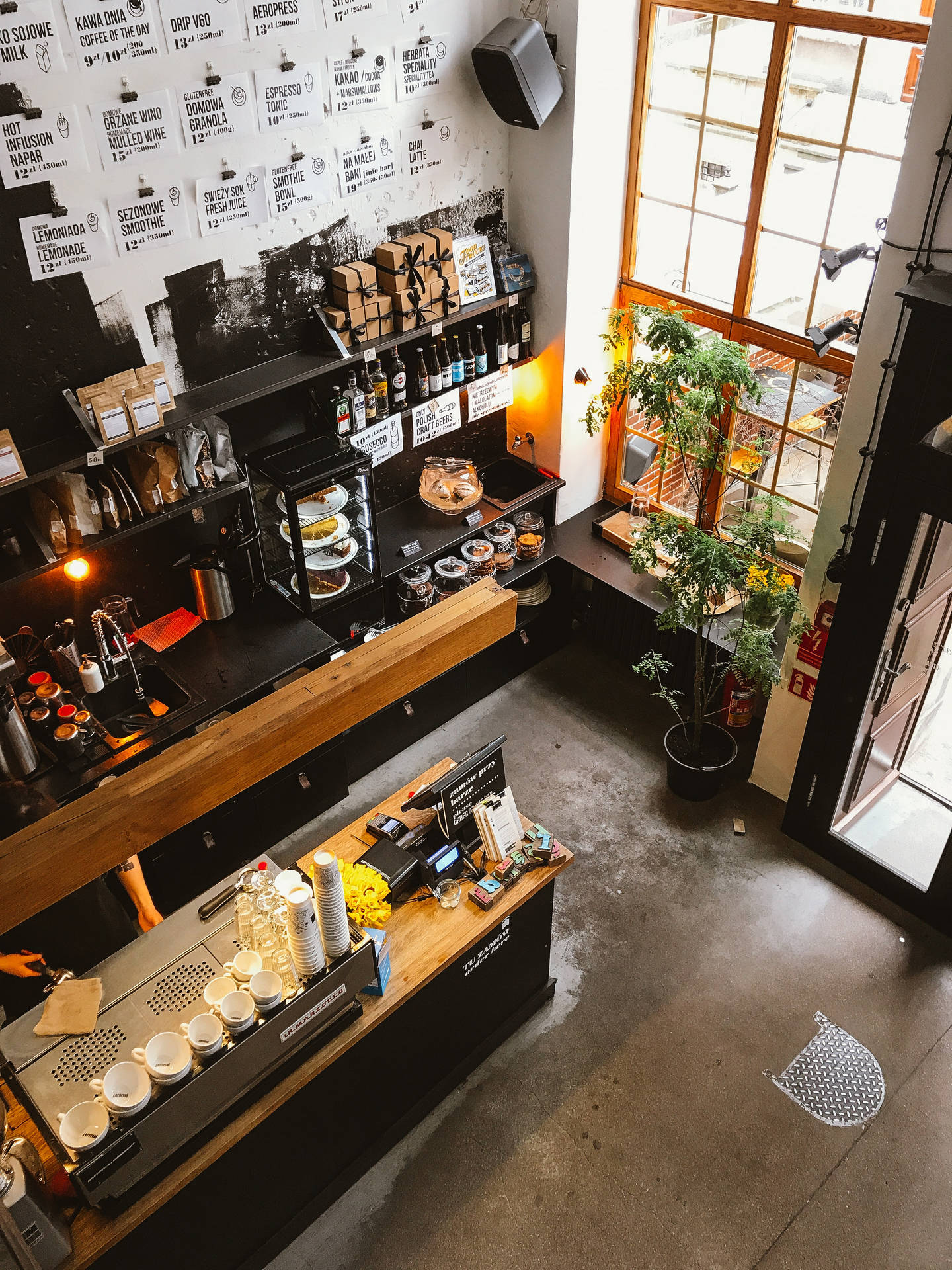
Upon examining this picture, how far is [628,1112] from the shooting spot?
13.6 feet

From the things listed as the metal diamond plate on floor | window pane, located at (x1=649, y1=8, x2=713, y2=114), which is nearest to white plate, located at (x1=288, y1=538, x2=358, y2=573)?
window pane, located at (x1=649, y1=8, x2=713, y2=114)

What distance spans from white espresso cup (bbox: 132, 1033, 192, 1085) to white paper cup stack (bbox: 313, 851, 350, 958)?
50 centimetres

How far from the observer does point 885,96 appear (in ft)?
13.7

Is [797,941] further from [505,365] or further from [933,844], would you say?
[505,365]

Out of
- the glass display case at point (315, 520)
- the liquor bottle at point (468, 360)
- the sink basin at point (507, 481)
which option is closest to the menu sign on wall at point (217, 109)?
the glass display case at point (315, 520)

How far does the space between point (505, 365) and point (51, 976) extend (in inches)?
156

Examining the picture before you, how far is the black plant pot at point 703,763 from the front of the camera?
536cm

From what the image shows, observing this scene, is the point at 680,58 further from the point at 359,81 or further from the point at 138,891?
the point at 138,891

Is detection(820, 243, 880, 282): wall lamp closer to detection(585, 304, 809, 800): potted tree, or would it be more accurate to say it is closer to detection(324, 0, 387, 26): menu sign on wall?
detection(585, 304, 809, 800): potted tree

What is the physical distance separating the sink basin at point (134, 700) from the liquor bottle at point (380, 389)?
1.78 m

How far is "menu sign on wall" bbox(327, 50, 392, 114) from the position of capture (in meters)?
4.43

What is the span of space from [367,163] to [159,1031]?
3.90 metres

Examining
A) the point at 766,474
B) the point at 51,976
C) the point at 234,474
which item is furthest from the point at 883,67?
the point at 51,976

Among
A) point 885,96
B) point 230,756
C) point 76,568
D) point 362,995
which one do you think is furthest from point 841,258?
point 76,568
